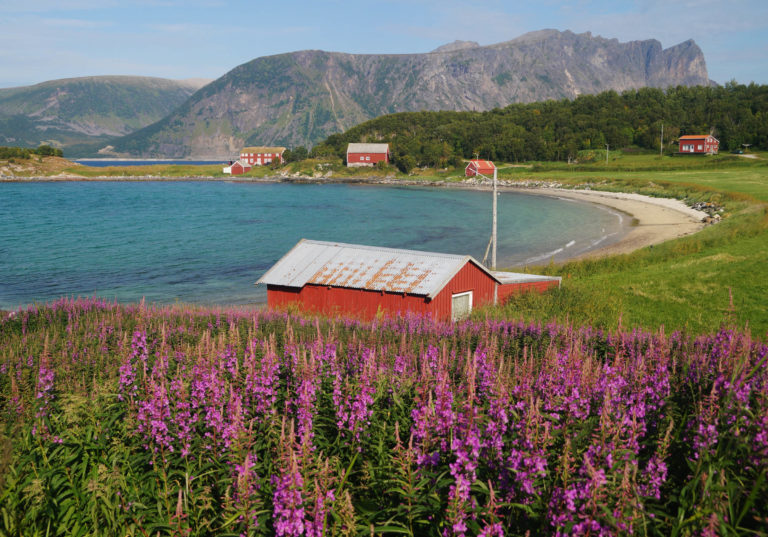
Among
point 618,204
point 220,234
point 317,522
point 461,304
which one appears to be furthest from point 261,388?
point 618,204

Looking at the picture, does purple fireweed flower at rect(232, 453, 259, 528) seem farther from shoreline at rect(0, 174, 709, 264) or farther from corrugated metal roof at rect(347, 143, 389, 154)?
corrugated metal roof at rect(347, 143, 389, 154)

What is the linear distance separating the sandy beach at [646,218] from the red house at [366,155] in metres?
87.7

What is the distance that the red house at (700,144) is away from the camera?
146m

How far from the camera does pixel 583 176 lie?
134m

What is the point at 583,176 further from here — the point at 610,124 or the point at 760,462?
the point at 760,462

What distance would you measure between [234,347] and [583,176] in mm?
137021

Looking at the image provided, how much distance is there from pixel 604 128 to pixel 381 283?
171 metres

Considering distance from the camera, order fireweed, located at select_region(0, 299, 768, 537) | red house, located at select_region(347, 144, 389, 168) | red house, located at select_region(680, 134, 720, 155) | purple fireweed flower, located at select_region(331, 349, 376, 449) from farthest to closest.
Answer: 1. red house, located at select_region(347, 144, 389, 168)
2. red house, located at select_region(680, 134, 720, 155)
3. purple fireweed flower, located at select_region(331, 349, 376, 449)
4. fireweed, located at select_region(0, 299, 768, 537)

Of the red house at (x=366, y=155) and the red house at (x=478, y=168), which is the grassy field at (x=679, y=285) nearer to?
the red house at (x=478, y=168)

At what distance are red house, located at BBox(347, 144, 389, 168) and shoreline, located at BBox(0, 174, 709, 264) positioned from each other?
15.0 m

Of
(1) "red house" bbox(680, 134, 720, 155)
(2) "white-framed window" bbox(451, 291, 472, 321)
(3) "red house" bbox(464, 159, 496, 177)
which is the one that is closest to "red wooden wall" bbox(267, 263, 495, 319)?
(2) "white-framed window" bbox(451, 291, 472, 321)

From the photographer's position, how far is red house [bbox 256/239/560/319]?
20656 millimetres

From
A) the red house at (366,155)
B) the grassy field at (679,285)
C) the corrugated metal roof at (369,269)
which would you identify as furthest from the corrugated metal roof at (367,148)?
the corrugated metal roof at (369,269)

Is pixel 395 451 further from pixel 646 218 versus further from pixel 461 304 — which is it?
pixel 646 218
